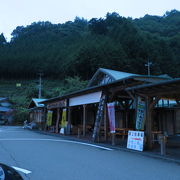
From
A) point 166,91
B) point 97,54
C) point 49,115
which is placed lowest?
point 49,115

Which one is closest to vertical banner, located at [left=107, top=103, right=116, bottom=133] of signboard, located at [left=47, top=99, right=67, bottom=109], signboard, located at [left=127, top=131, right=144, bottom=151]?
signboard, located at [left=127, top=131, right=144, bottom=151]

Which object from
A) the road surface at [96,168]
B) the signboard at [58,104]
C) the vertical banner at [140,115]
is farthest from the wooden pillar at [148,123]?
the signboard at [58,104]

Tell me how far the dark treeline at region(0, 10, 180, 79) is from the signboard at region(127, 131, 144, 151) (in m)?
30.6

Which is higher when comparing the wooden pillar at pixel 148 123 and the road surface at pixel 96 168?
the wooden pillar at pixel 148 123

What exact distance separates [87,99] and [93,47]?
3177cm

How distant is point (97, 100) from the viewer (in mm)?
11977

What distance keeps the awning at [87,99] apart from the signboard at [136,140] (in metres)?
3.73

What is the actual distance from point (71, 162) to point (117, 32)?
49.6 meters

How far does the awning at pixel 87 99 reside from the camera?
39.3ft

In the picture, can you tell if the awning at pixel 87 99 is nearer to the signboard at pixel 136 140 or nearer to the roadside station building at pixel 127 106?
the roadside station building at pixel 127 106

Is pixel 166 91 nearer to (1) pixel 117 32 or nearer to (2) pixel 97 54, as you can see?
(2) pixel 97 54

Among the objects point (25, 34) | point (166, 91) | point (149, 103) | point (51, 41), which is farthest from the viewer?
point (25, 34)

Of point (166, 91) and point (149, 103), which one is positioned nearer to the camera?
point (166, 91)

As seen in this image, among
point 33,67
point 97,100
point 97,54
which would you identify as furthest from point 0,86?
point 97,100
